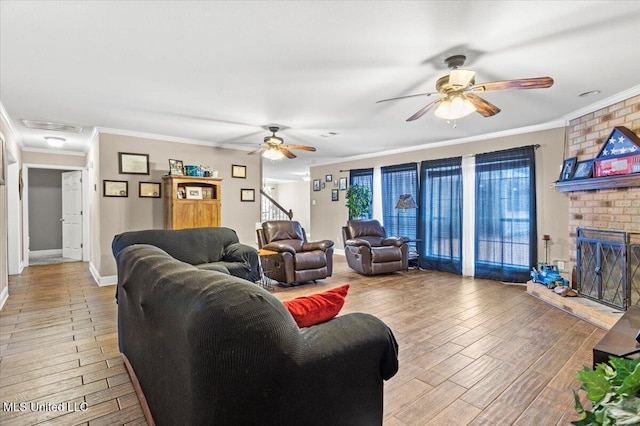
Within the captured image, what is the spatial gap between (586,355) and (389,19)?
2.83m

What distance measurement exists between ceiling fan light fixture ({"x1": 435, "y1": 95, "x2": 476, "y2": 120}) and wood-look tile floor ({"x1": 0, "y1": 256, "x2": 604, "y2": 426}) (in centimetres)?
193

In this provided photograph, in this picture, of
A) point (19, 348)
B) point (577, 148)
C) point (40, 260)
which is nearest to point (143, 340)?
point (19, 348)

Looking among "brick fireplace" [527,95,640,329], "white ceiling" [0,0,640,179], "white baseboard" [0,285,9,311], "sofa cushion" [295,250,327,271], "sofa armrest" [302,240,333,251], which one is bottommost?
"white baseboard" [0,285,9,311]

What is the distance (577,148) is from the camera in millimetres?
4113

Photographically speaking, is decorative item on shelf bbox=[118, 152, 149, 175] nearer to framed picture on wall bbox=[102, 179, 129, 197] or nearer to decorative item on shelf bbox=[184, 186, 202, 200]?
framed picture on wall bbox=[102, 179, 129, 197]

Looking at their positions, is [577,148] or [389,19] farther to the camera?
[577,148]

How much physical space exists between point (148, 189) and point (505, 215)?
5557 millimetres

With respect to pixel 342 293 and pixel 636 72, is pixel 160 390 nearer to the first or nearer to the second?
pixel 342 293

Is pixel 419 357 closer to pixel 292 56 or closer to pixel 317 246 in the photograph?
pixel 292 56

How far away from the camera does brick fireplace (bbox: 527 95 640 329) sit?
10.7ft

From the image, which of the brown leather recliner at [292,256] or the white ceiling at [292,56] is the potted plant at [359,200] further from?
the white ceiling at [292,56]

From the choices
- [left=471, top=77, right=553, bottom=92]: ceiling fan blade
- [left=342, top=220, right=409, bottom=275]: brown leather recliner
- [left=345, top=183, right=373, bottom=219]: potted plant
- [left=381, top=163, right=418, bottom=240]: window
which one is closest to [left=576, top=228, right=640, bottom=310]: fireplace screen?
[left=471, top=77, right=553, bottom=92]: ceiling fan blade

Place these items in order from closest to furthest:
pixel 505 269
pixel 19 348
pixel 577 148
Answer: pixel 19 348 → pixel 577 148 → pixel 505 269

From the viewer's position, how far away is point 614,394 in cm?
77
